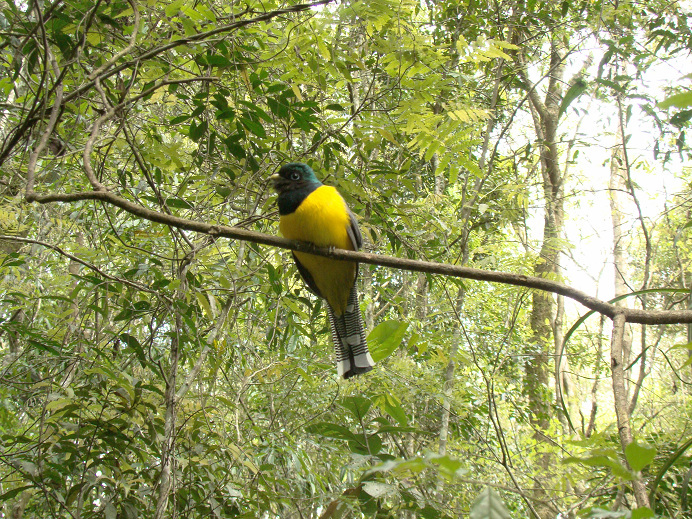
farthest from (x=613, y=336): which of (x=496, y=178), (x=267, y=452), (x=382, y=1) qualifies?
(x=496, y=178)

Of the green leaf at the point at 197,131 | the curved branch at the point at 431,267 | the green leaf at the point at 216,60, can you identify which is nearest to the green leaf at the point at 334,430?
the curved branch at the point at 431,267

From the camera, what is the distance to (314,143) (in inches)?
119

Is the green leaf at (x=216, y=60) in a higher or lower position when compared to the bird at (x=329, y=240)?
higher

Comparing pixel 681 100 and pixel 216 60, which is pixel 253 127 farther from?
pixel 681 100

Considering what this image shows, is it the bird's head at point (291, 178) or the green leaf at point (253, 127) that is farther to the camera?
the bird's head at point (291, 178)

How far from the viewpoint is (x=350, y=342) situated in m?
3.18

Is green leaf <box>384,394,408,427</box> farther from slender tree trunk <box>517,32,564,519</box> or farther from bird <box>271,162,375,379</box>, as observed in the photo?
slender tree trunk <box>517,32,564,519</box>

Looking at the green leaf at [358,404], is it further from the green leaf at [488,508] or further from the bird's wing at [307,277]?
the bird's wing at [307,277]

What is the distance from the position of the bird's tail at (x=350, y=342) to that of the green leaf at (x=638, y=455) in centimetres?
224

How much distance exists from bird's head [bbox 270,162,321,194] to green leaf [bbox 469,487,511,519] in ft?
7.77

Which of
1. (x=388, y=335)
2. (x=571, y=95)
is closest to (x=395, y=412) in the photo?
(x=388, y=335)

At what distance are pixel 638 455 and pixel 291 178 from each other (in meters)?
2.49

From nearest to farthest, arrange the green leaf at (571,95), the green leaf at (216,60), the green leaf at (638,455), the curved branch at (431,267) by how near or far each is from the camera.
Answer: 1. the green leaf at (638,455)
2. the curved branch at (431,267)
3. the green leaf at (571,95)
4. the green leaf at (216,60)

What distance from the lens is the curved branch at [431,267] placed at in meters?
1.25
